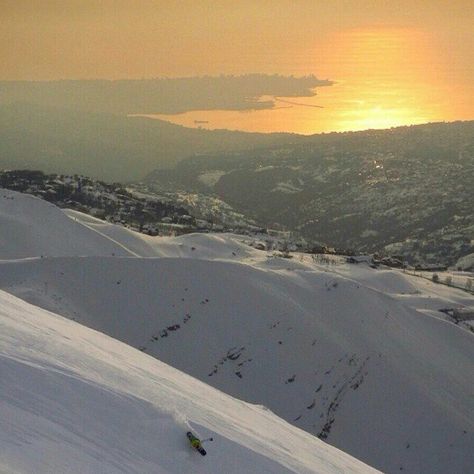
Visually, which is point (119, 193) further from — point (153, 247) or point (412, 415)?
point (412, 415)

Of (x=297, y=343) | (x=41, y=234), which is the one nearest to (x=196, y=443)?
(x=297, y=343)

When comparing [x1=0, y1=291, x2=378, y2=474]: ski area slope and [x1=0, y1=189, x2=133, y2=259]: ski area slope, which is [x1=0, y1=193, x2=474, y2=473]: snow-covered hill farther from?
[x1=0, y1=189, x2=133, y2=259]: ski area slope

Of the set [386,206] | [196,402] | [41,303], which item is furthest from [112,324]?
[386,206]

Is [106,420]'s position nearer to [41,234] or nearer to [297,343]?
[297,343]

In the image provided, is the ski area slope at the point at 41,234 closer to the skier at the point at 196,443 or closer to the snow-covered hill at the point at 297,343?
the snow-covered hill at the point at 297,343

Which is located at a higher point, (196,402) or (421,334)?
(196,402)
